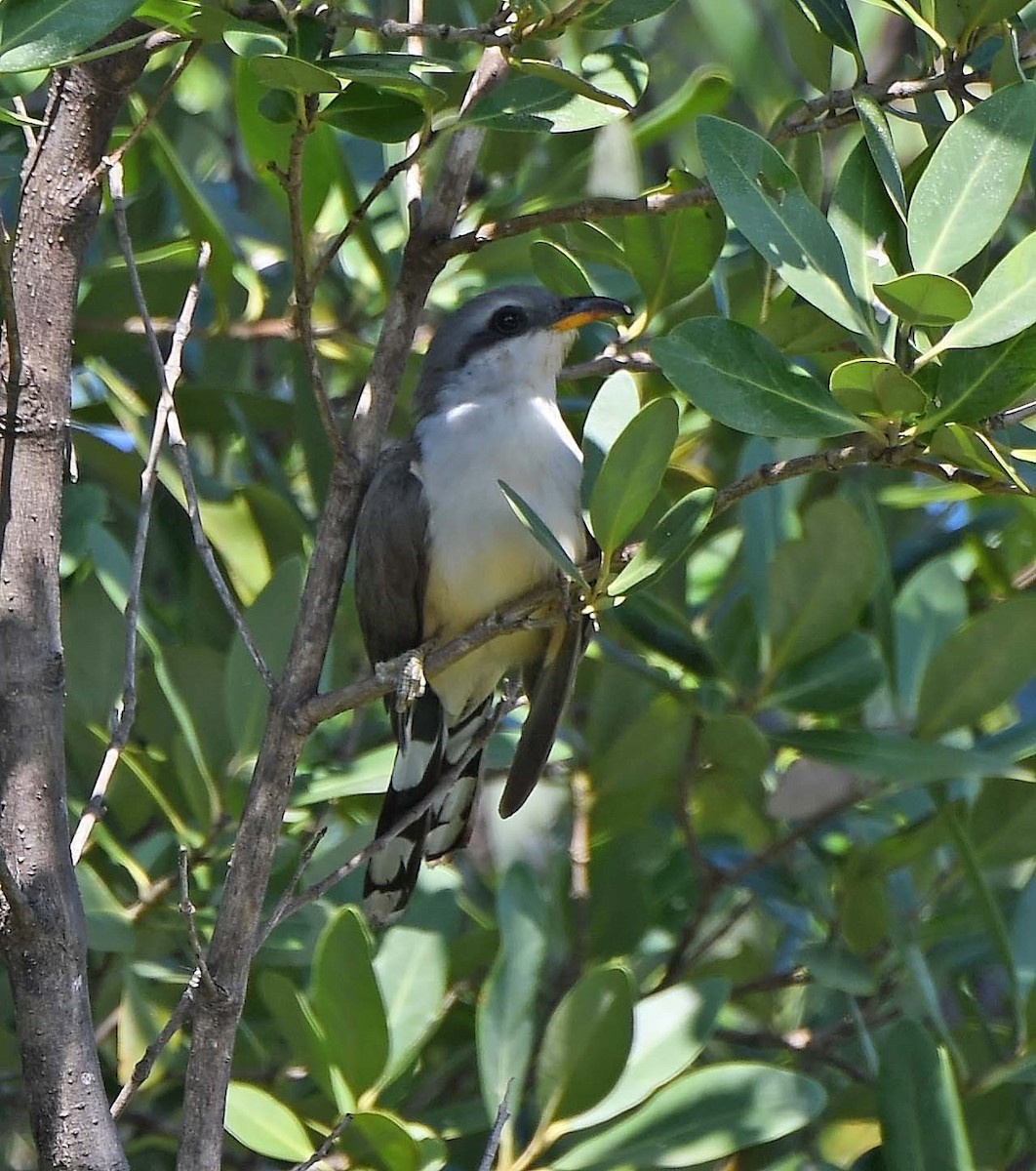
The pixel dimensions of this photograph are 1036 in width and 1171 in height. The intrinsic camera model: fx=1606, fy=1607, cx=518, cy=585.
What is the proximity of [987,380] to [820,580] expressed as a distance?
135 centimetres

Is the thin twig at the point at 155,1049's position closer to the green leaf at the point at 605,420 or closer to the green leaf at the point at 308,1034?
the green leaf at the point at 308,1034

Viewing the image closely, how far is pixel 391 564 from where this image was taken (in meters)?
4.18

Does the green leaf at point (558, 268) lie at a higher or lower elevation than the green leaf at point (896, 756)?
higher

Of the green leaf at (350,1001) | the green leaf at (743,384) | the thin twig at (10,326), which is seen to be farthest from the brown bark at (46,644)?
the green leaf at (743,384)

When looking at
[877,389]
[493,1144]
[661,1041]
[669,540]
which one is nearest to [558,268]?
[669,540]

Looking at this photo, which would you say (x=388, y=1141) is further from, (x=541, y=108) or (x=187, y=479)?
(x=541, y=108)

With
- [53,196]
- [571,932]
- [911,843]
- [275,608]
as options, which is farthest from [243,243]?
[911,843]

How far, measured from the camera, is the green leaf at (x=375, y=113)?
2.82m

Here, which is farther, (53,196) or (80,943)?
(53,196)

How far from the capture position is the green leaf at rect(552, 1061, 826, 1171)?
335cm

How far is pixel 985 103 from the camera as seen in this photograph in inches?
97.0

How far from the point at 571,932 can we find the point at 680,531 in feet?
7.02

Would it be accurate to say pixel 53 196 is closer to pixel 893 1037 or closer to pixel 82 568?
pixel 82 568

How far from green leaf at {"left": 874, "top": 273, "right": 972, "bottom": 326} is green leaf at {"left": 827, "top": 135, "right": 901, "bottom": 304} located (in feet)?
0.83
